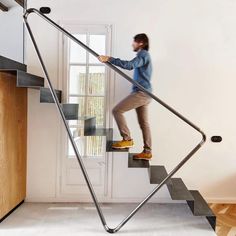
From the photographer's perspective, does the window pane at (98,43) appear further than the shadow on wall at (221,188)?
No

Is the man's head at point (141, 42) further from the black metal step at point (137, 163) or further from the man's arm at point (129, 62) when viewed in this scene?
the black metal step at point (137, 163)

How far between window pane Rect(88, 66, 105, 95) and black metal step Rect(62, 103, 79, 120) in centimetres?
47

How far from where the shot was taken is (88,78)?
3758 mm

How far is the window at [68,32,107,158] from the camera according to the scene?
12.2 ft

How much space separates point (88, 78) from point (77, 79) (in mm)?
145

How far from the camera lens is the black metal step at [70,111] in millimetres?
3298

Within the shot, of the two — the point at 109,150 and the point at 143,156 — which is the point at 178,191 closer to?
the point at 143,156

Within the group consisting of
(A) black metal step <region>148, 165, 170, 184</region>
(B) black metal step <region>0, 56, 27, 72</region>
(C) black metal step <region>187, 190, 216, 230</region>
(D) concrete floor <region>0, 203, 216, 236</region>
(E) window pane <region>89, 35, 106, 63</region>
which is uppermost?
(E) window pane <region>89, 35, 106, 63</region>

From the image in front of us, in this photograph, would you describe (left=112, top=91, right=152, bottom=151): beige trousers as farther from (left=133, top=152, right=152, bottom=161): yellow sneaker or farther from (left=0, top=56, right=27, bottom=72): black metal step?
(left=0, top=56, right=27, bottom=72): black metal step

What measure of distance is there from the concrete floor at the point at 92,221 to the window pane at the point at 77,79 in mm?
1480

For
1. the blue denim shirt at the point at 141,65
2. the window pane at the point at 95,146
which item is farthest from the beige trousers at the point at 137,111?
the window pane at the point at 95,146

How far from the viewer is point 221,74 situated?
373 centimetres

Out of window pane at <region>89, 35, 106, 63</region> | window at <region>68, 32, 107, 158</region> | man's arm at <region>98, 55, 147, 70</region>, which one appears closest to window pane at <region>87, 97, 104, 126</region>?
window at <region>68, 32, 107, 158</region>

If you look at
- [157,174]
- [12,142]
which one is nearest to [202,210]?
[157,174]
